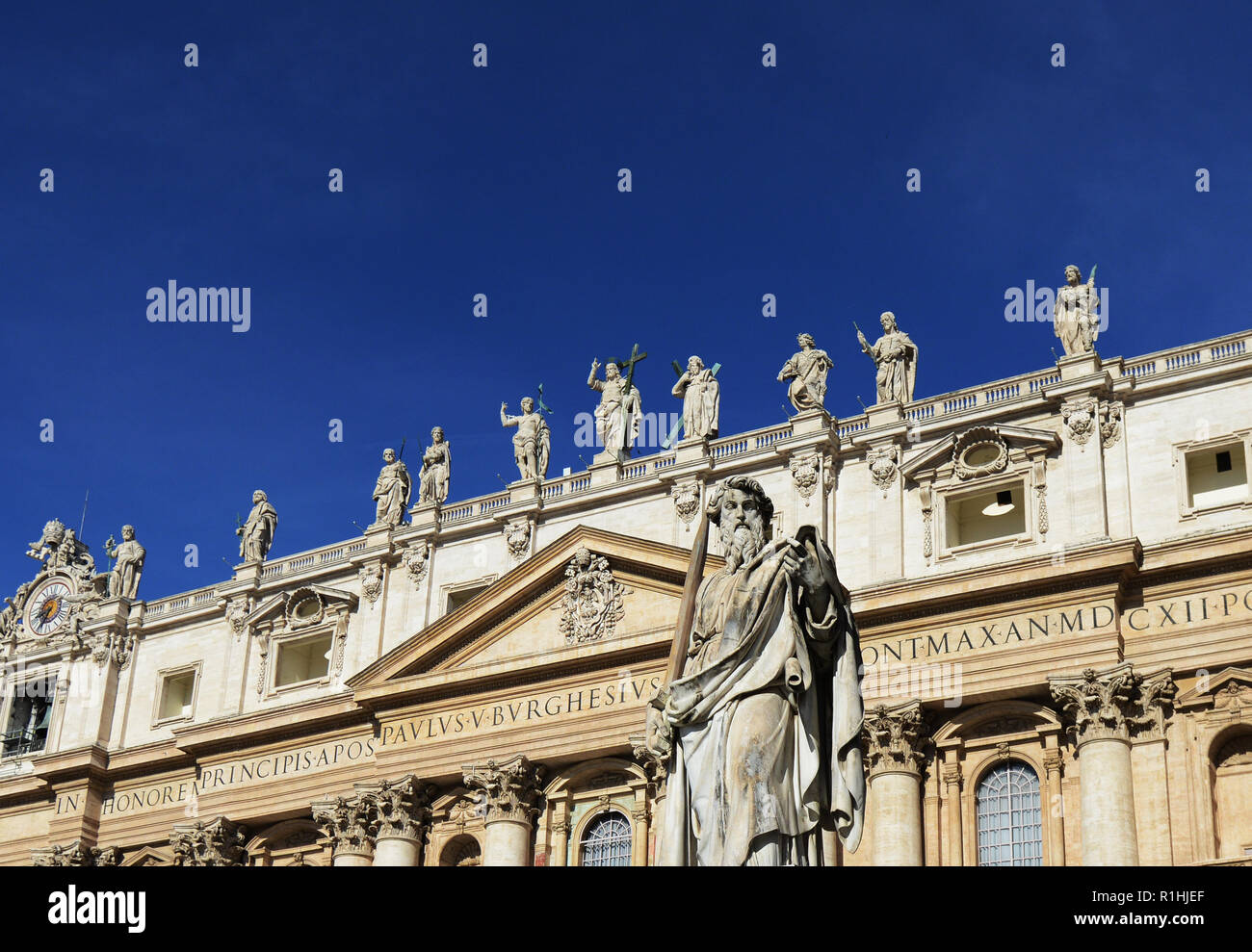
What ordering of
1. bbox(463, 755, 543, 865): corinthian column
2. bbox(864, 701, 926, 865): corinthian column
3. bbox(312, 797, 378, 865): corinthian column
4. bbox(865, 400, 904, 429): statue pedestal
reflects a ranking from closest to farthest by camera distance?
bbox(864, 701, 926, 865): corinthian column → bbox(865, 400, 904, 429): statue pedestal → bbox(463, 755, 543, 865): corinthian column → bbox(312, 797, 378, 865): corinthian column

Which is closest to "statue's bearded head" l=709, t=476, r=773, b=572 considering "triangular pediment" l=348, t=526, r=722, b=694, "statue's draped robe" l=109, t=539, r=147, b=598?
"triangular pediment" l=348, t=526, r=722, b=694

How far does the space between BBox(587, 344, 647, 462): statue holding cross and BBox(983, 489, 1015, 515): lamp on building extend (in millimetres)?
8932

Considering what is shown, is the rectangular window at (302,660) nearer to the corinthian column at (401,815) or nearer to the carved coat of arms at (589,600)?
the corinthian column at (401,815)

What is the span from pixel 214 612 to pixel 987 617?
21.2 meters

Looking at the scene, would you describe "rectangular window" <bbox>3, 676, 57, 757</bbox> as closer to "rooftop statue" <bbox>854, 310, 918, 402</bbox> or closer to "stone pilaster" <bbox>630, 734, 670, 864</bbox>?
"stone pilaster" <bbox>630, 734, 670, 864</bbox>

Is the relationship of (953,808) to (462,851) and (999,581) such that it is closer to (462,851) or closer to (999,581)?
(999,581)

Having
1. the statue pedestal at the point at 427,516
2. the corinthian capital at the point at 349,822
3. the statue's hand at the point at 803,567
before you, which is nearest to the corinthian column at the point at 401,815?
the corinthian capital at the point at 349,822

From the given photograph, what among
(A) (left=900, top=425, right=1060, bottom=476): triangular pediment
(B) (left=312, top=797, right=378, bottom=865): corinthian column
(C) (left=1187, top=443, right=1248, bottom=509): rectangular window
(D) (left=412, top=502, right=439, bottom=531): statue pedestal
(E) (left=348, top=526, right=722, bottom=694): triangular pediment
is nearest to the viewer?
(C) (left=1187, top=443, right=1248, bottom=509): rectangular window

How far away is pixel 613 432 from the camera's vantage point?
41750 millimetres

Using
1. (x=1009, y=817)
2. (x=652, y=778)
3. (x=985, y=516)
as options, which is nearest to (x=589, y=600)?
(x=652, y=778)

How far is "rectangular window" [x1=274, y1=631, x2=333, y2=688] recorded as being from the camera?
4419 centimetres

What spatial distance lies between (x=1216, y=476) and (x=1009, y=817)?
7.81 metres
